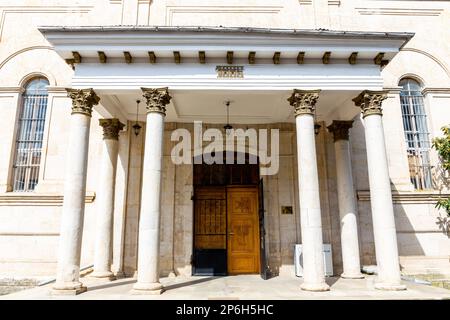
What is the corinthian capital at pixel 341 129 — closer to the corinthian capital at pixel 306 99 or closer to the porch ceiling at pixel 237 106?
the porch ceiling at pixel 237 106

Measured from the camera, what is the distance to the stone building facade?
8203 mm

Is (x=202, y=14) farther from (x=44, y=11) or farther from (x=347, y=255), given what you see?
(x=347, y=255)

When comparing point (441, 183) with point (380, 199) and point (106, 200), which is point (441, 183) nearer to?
point (380, 199)

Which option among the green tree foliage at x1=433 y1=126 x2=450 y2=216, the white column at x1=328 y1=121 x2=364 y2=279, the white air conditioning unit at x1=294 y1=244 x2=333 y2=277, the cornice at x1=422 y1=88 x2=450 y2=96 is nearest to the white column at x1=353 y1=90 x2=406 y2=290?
the white column at x1=328 y1=121 x2=364 y2=279

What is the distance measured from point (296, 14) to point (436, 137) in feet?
22.1

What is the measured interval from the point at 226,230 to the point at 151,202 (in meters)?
4.15

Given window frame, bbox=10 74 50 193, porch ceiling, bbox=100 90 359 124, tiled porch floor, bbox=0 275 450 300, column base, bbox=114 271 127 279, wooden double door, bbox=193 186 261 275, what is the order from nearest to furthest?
tiled porch floor, bbox=0 275 450 300 < porch ceiling, bbox=100 90 359 124 < column base, bbox=114 271 127 279 < wooden double door, bbox=193 186 261 275 < window frame, bbox=10 74 50 193

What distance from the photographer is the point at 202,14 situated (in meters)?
12.4

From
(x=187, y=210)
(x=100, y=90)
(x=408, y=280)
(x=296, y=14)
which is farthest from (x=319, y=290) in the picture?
(x=296, y=14)

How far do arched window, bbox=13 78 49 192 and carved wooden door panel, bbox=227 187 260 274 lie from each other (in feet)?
22.7

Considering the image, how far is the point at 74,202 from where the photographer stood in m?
8.02

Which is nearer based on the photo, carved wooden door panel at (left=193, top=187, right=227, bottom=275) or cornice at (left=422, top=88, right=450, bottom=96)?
carved wooden door panel at (left=193, top=187, right=227, bottom=275)

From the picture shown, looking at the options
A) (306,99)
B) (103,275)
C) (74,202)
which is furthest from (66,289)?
(306,99)

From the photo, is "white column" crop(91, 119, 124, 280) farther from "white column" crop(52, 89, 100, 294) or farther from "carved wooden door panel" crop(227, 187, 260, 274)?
"carved wooden door panel" crop(227, 187, 260, 274)
